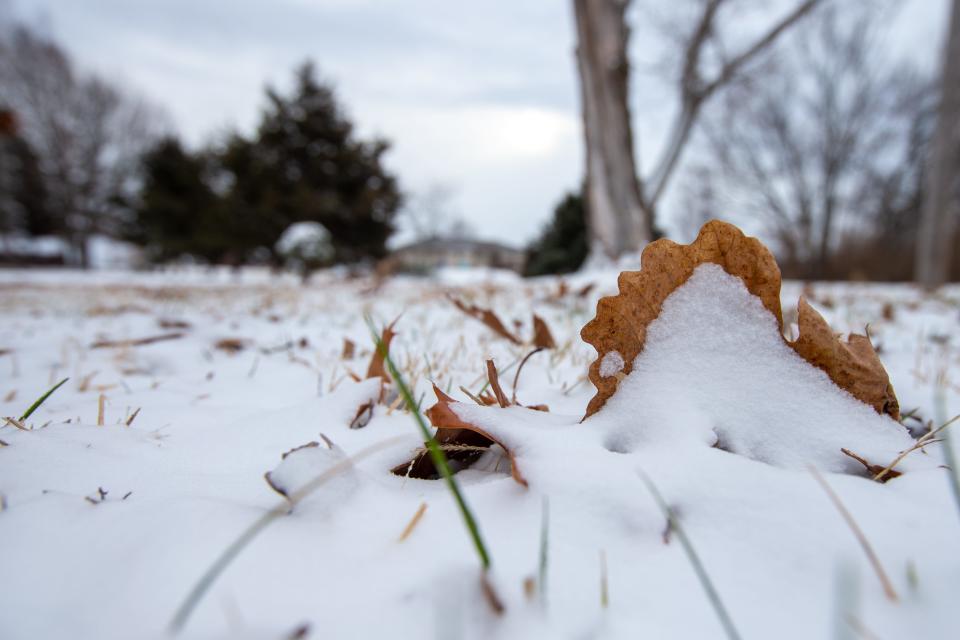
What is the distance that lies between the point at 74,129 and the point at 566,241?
908 inches

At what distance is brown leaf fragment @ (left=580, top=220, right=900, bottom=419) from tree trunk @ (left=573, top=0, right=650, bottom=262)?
16.2 ft

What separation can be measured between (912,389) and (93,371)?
2037mm

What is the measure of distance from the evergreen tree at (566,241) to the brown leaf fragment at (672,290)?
52.1 ft

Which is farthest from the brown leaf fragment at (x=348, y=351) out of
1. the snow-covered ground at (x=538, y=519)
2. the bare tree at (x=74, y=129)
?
the bare tree at (x=74, y=129)

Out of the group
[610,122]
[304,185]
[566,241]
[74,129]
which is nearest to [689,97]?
[610,122]

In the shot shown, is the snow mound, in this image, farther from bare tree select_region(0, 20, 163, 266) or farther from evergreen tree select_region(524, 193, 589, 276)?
bare tree select_region(0, 20, 163, 266)

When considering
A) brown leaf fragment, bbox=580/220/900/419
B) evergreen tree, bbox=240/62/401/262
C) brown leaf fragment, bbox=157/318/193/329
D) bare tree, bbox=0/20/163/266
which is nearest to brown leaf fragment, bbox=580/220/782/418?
brown leaf fragment, bbox=580/220/900/419

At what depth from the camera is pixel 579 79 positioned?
Result: 5680 mm

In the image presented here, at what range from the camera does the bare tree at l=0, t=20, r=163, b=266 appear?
1922 cm

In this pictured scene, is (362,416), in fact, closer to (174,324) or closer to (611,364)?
(611,364)

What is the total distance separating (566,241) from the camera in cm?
1703

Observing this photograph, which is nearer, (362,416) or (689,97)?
(362,416)

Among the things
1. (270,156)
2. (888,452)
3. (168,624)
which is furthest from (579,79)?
(270,156)

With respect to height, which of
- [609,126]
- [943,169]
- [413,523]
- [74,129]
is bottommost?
[413,523]
